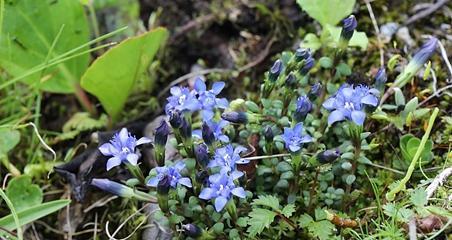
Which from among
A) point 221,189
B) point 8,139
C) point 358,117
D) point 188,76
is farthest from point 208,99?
point 8,139

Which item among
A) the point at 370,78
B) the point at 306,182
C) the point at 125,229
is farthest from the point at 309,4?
the point at 125,229

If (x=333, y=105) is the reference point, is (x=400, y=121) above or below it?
below

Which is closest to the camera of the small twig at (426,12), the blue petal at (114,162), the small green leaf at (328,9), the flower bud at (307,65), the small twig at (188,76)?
the blue petal at (114,162)

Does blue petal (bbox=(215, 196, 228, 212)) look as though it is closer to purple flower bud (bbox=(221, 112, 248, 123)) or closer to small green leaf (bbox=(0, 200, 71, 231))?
purple flower bud (bbox=(221, 112, 248, 123))

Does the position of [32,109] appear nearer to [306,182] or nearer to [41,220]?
[41,220]

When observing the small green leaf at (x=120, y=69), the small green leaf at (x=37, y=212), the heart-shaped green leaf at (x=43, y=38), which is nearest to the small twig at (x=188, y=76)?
the small green leaf at (x=120, y=69)

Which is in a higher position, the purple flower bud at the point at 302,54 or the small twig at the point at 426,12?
the purple flower bud at the point at 302,54

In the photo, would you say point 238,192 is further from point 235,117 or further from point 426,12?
point 426,12

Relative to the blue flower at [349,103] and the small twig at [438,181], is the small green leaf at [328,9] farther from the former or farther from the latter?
the small twig at [438,181]
